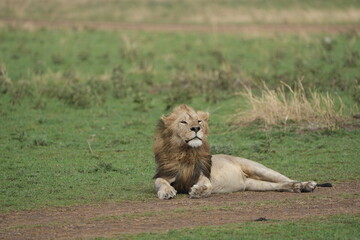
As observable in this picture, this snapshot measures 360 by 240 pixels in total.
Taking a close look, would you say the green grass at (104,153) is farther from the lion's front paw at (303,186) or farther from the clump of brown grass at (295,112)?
the lion's front paw at (303,186)

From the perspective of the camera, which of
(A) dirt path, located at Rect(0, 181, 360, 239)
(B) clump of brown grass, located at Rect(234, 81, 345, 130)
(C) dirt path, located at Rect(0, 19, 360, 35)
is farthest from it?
(C) dirt path, located at Rect(0, 19, 360, 35)

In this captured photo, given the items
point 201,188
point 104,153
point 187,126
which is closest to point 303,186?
point 201,188

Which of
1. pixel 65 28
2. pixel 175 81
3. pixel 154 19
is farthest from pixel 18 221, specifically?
pixel 154 19

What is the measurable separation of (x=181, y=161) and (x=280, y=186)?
1267 mm

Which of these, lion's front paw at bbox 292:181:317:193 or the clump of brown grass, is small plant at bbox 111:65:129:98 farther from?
lion's front paw at bbox 292:181:317:193

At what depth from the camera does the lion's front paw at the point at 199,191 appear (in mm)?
8406

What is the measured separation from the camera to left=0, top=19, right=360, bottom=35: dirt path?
32438mm

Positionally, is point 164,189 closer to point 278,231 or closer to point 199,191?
point 199,191

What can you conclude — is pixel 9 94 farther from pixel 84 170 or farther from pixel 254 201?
pixel 254 201

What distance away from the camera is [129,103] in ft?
55.2

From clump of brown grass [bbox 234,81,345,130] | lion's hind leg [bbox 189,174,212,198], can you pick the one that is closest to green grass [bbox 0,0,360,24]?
clump of brown grass [bbox 234,81,345,130]

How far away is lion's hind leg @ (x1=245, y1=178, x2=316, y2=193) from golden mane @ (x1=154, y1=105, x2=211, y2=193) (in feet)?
2.34

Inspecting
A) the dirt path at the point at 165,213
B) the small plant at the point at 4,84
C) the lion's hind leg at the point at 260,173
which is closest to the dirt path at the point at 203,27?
the small plant at the point at 4,84

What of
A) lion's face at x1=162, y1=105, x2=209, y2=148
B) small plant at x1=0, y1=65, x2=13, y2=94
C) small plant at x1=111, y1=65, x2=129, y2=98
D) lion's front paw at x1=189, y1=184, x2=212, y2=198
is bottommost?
lion's front paw at x1=189, y1=184, x2=212, y2=198
